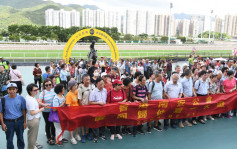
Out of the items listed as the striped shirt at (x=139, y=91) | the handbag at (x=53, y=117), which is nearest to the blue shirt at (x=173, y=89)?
the striped shirt at (x=139, y=91)

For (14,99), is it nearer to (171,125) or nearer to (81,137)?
(81,137)

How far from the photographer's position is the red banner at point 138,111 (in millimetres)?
4145

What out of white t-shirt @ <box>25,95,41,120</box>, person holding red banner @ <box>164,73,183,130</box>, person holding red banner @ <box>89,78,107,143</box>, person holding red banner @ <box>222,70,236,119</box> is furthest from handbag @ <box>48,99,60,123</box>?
person holding red banner @ <box>222,70,236,119</box>

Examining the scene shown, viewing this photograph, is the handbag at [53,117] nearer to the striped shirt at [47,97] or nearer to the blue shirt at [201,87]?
the striped shirt at [47,97]

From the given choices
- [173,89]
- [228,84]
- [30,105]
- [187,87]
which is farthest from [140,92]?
[228,84]

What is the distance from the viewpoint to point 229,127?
17.5 ft

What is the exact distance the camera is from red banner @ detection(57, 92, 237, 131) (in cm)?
414

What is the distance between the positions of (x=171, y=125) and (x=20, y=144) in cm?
365

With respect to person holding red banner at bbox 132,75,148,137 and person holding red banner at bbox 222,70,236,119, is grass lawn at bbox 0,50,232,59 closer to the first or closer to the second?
person holding red banner at bbox 132,75,148,137

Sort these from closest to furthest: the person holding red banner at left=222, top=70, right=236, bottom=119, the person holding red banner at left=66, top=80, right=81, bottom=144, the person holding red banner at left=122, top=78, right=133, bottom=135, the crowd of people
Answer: the crowd of people → the person holding red banner at left=66, top=80, right=81, bottom=144 → the person holding red banner at left=122, top=78, right=133, bottom=135 → the person holding red banner at left=222, top=70, right=236, bottom=119

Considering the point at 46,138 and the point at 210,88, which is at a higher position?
the point at 210,88

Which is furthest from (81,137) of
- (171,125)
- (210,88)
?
A: (210,88)

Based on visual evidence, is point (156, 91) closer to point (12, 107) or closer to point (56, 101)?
point (56, 101)

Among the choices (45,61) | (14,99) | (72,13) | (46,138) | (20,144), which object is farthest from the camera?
(72,13)
